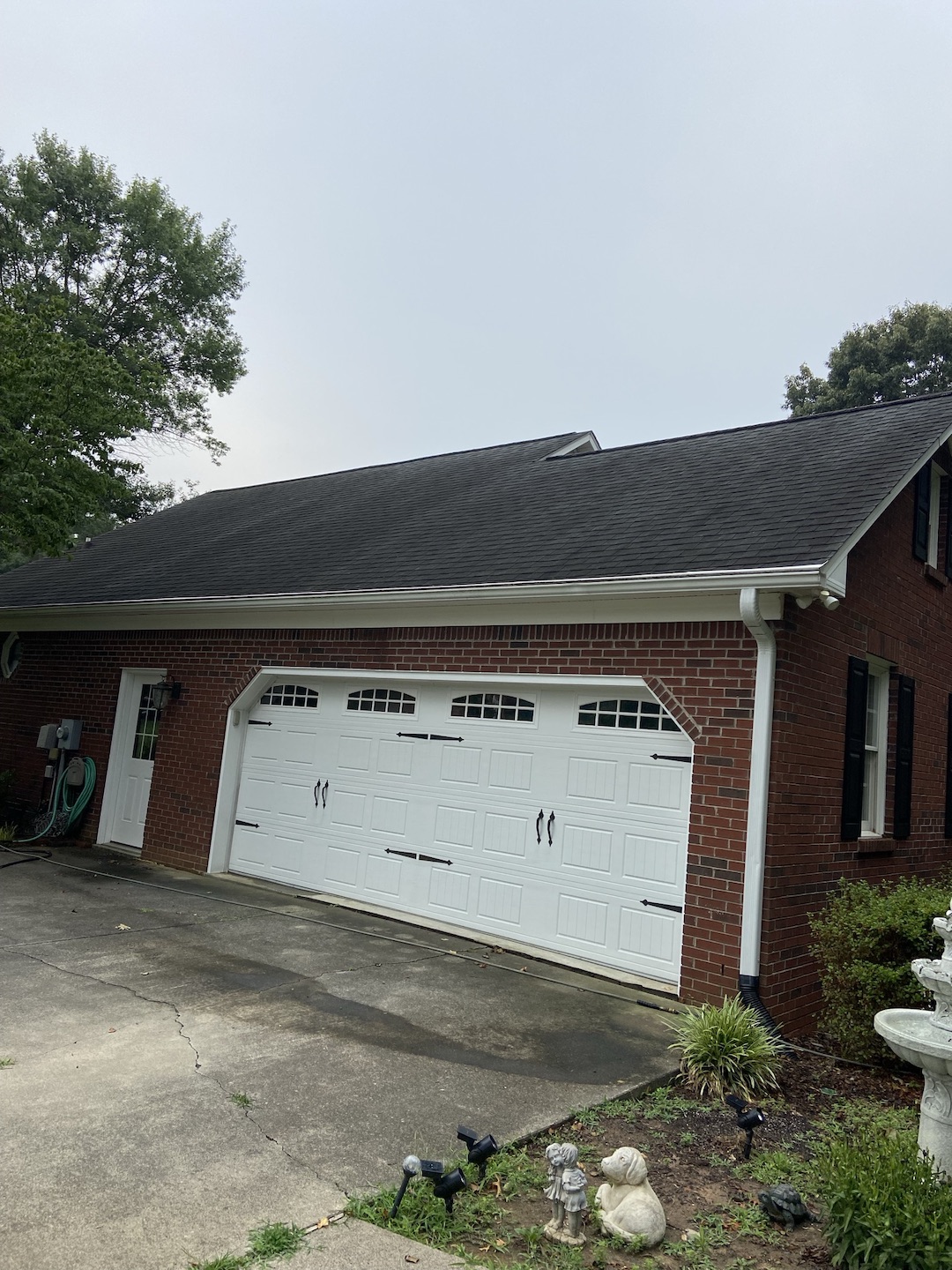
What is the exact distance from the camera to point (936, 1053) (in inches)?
135

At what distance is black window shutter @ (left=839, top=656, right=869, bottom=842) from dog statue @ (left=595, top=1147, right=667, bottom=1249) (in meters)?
4.67

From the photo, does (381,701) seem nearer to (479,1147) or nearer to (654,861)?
(654,861)

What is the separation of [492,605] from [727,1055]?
14.0 feet

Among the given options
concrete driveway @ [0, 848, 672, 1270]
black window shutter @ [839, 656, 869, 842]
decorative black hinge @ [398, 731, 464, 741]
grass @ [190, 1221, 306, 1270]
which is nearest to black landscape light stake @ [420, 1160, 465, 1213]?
concrete driveway @ [0, 848, 672, 1270]

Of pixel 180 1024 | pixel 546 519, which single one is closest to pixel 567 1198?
pixel 180 1024

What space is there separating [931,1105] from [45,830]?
11409 mm

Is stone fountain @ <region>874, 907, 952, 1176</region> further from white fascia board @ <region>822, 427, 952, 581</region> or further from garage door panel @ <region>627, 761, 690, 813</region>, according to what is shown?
garage door panel @ <region>627, 761, 690, 813</region>

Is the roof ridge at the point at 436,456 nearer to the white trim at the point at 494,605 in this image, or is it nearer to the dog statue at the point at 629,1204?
the white trim at the point at 494,605

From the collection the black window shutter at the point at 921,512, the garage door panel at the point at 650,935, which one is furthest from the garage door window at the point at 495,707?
the black window shutter at the point at 921,512

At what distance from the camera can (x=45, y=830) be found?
12.0 meters

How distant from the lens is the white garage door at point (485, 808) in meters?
7.02

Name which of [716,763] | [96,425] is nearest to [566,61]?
[96,425]

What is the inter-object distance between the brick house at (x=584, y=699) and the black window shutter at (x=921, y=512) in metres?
0.07

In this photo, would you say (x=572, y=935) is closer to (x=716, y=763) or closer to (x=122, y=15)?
(x=716, y=763)
